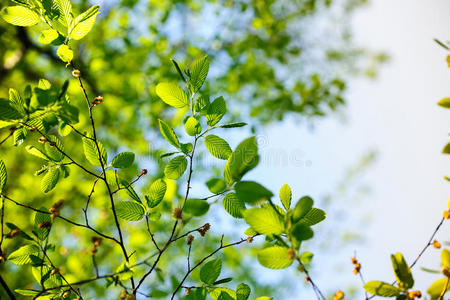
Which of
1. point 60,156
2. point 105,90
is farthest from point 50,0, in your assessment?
point 105,90

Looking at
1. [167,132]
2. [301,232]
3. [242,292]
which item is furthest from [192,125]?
→ [242,292]

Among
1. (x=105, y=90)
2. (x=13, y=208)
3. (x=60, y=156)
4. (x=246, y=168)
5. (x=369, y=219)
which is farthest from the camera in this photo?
(x=369, y=219)

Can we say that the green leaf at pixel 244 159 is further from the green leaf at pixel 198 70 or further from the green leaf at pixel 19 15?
the green leaf at pixel 19 15

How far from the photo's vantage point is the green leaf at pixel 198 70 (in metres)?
A: 0.82

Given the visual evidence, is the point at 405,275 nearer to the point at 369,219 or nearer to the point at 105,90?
the point at 105,90

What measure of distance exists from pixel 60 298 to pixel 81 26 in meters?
0.88

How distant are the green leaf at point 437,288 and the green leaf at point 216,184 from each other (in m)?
0.64

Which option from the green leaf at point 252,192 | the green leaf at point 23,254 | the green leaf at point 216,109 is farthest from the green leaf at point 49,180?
the green leaf at point 252,192

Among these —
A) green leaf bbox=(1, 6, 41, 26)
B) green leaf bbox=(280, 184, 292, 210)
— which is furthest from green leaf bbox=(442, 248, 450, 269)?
green leaf bbox=(1, 6, 41, 26)

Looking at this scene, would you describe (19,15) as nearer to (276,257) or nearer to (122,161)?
(122,161)

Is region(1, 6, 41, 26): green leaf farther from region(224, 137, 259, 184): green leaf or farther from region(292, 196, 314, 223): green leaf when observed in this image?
region(292, 196, 314, 223): green leaf

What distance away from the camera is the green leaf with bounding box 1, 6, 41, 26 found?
77cm

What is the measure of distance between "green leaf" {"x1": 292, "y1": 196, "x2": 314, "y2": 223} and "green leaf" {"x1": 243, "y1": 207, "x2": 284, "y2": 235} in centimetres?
4

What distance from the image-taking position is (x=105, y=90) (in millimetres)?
3637
